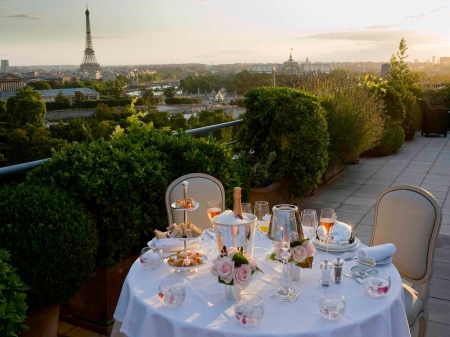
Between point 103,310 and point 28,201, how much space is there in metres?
1.03

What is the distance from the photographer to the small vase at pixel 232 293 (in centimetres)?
179

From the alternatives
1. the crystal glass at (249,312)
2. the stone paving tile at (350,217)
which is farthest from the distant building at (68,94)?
the crystal glass at (249,312)

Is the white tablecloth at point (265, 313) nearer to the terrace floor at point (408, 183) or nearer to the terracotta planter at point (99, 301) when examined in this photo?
the terracotta planter at point (99, 301)

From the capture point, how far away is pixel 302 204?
613 cm

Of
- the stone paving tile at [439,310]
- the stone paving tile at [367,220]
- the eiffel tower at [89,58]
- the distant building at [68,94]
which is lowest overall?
the stone paving tile at [367,220]

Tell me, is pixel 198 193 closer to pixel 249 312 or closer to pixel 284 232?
pixel 284 232

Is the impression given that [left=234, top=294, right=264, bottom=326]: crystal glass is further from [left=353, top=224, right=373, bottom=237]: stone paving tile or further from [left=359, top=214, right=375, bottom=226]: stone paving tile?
[left=359, top=214, right=375, bottom=226]: stone paving tile

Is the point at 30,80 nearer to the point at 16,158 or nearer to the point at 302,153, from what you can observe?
the point at 16,158

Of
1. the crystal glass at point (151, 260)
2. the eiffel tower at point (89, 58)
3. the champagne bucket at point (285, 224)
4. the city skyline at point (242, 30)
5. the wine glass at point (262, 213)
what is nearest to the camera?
the champagne bucket at point (285, 224)

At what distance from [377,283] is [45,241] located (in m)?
1.69

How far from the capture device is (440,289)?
3.47m

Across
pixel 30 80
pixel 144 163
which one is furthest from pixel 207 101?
pixel 144 163

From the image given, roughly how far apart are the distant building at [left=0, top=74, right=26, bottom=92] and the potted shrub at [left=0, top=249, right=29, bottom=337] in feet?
129

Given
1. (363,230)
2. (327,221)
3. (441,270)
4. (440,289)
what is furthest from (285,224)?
(363,230)
